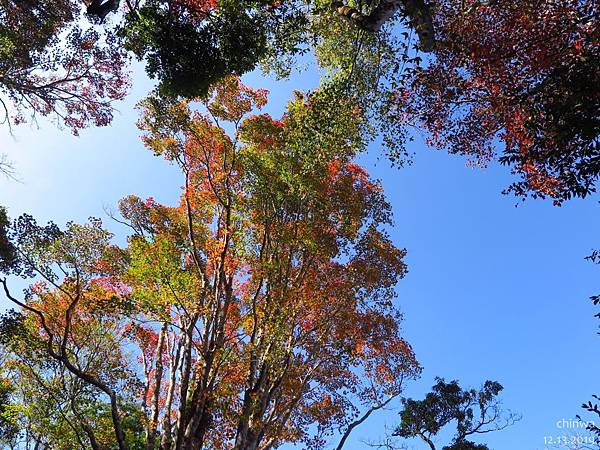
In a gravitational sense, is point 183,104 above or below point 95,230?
above

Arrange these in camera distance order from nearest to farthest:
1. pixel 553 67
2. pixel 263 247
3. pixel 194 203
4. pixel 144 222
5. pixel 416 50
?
pixel 553 67 < pixel 416 50 < pixel 263 247 < pixel 194 203 < pixel 144 222

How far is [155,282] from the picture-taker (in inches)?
382

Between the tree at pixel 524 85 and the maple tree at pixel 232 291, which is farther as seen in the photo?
the maple tree at pixel 232 291

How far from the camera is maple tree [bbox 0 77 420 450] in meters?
9.91

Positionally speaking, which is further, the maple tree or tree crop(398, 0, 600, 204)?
the maple tree

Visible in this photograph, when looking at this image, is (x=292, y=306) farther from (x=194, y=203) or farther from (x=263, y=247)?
(x=194, y=203)

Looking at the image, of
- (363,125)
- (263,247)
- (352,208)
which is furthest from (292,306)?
(363,125)

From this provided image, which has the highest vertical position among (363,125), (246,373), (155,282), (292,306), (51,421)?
(363,125)

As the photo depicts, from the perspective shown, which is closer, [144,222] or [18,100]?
[18,100]

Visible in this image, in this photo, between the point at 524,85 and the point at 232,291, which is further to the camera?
the point at 232,291

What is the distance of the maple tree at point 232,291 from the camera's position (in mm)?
9911

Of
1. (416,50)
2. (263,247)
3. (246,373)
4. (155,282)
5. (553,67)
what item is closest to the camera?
(553,67)

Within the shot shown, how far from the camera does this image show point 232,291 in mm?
12102

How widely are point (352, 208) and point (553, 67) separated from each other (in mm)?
7214
